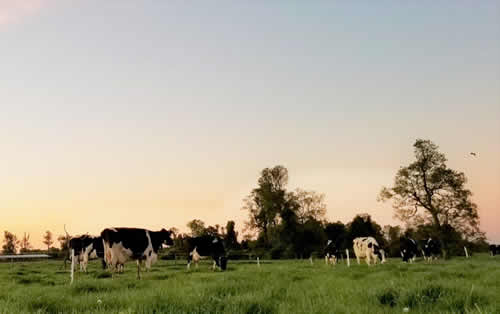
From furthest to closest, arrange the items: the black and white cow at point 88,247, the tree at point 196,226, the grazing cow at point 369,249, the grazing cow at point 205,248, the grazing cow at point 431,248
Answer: the tree at point 196,226 → the grazing cow at point 431,248 → the grazing cow at point 369,249 → the black and white cow at point 88,247 → the grazing cow at point 205,248

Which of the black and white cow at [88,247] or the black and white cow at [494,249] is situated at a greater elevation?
the black and white cow at [88,247]

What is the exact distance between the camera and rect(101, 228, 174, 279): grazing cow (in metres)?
22.9

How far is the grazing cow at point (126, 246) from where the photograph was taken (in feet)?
75.0

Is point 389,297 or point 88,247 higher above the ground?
point 88,247

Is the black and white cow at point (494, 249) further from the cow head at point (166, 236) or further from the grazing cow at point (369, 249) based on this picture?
the cow head at point (166, 236)

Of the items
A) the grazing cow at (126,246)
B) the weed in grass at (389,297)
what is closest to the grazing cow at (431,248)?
the grazing cow at (126,246)

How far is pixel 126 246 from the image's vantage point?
23203 millimetres

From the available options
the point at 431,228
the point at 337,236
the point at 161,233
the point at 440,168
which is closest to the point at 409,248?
the point at 431,228

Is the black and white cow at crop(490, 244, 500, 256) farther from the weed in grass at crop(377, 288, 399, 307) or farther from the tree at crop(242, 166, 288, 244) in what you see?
the weed in grass at crop(377, 288, 399, 307)

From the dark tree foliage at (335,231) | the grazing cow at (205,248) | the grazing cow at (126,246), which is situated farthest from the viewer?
the dark tree foliage at (335,231)

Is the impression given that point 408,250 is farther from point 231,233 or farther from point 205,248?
point 231,233

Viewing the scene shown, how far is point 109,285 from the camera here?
40.0 ft

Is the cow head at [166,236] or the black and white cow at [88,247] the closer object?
the cow head at [166,236]

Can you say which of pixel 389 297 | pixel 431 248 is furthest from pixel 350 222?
pixel 389 297
